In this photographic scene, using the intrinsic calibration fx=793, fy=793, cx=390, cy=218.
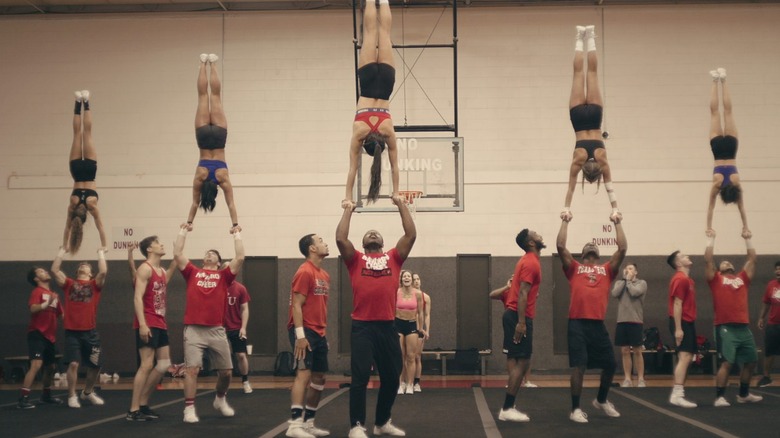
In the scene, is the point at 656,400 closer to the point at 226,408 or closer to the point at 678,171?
the point at 226,408

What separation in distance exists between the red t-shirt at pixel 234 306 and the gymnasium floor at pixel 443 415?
103 cm

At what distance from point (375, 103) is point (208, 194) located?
214 cm

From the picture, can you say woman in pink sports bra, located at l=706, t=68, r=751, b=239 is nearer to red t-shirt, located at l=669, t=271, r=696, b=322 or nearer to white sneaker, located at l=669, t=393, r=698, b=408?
red t-shirt, located at l=669, t=271, r=696, b=322

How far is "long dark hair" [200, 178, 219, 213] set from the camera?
848 centimetres

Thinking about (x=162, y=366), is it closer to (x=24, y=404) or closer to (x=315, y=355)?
(x=315, y=355)

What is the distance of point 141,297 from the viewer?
895cm

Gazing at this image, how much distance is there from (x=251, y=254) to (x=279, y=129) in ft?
8.65

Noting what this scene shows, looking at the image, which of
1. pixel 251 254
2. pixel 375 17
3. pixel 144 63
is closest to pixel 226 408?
pixel 375 17

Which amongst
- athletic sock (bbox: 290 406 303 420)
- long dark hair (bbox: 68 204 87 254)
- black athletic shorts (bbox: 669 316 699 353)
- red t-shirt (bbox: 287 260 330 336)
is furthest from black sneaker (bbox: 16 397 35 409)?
black athletic shorts (bbox: 669 316 699 353)

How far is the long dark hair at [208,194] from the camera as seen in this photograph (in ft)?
27.8

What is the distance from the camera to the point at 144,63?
16688mm

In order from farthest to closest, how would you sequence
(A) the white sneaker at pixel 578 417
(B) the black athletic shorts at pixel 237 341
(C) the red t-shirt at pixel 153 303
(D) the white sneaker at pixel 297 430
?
(B) the black athletic shorts at pixel 237 341 < (C) the red t-shirt at pixel 153 303 < (A) the white sneaker at pixel 578 417 < (D) the white sneaker at pixel 297 430

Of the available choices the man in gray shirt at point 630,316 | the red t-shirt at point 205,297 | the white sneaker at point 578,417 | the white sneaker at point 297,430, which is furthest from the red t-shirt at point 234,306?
the man in gray shirt at point 630,316

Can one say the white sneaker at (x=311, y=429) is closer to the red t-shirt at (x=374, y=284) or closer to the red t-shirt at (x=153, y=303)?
the red t-shirt at (x=374, y=284)
